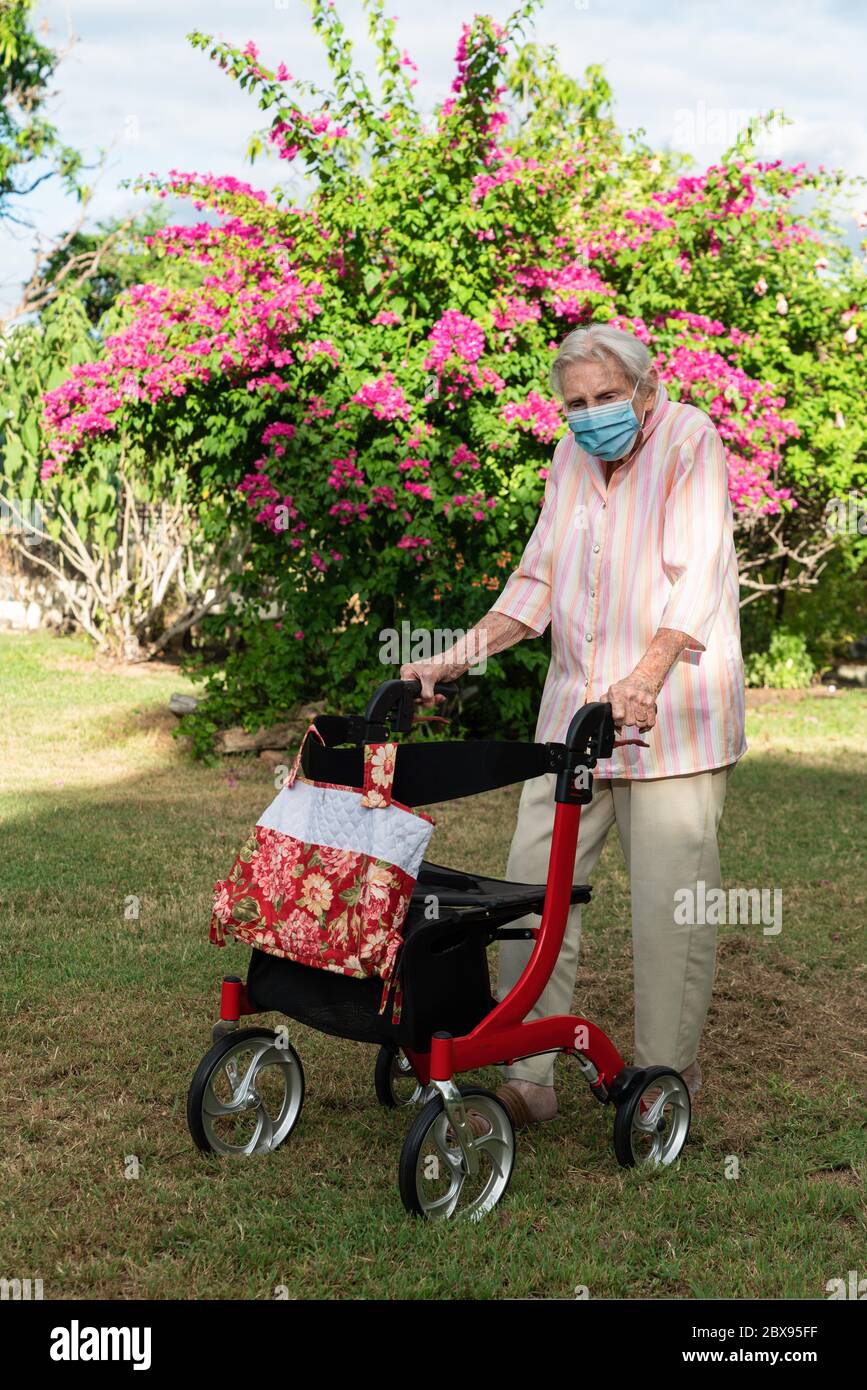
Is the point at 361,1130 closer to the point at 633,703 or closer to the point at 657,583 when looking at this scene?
the point at 633,703

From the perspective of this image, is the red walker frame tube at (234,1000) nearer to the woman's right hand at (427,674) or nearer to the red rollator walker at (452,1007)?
the red rollator walker at (452,1007)

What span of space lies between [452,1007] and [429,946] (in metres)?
0.16

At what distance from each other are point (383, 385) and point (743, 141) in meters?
3.36

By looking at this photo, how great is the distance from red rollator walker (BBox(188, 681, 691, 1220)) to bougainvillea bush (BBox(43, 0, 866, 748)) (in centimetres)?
484

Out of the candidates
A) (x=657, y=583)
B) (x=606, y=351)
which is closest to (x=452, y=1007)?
(x=657, y=583)

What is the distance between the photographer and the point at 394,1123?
3.49 m

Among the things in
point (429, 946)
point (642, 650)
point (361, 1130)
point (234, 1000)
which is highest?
point (642, 650)

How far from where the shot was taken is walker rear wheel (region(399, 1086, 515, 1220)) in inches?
111

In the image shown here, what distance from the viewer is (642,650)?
131 inches

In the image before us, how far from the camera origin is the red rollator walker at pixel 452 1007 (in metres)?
2.86

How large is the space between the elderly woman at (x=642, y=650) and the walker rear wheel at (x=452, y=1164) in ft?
1.37
